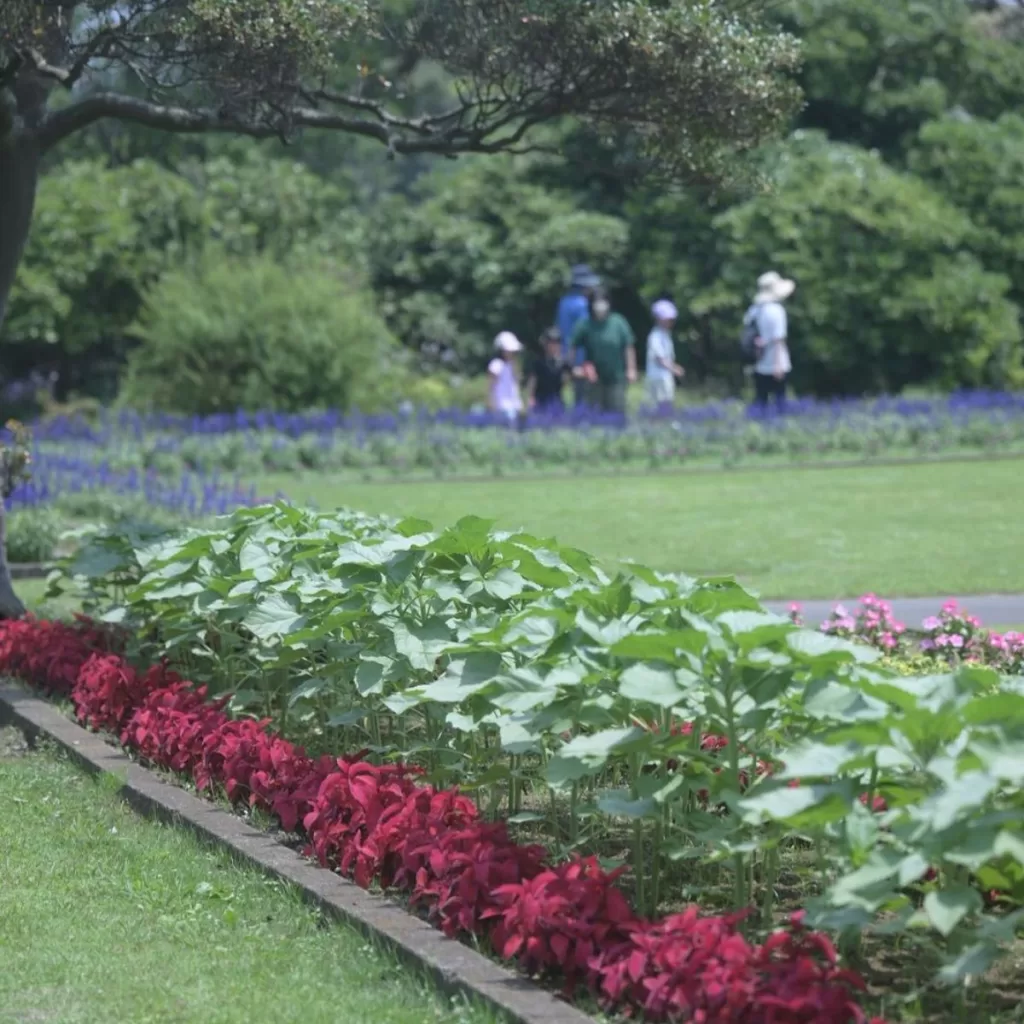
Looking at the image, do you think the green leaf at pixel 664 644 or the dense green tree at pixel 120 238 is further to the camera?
the dense green tree at pixel 120 238

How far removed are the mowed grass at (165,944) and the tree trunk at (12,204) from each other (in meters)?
3.44

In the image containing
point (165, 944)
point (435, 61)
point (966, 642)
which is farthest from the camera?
point (435, 61)

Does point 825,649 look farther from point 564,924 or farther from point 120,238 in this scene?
point 120,238

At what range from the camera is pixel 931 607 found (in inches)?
388

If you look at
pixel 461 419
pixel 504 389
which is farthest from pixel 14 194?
pixel 504 389

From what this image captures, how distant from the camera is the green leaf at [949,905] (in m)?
3.46

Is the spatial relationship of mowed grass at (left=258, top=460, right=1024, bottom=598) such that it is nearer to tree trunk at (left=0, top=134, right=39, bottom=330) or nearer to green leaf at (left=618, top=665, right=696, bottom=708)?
tree trunk at (left=0, top=134, right=39, bottom=330)

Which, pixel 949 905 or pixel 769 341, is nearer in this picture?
pixel 949 905

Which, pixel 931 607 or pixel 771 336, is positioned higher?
pixel 771 336

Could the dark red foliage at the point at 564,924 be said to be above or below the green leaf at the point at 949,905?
below

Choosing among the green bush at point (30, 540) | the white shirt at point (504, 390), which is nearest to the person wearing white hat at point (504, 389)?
the white shirt at point (504, 390)

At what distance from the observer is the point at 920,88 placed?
Answer: 29.1 meters

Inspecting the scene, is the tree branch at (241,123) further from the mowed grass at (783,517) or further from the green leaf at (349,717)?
the green leaf at (349,717)

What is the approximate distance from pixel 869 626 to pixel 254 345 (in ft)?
49.0
